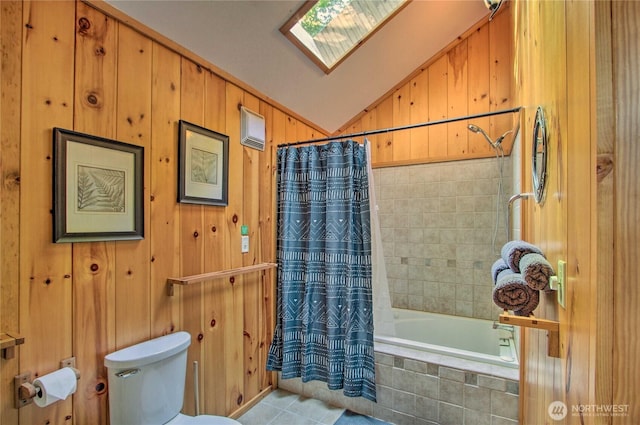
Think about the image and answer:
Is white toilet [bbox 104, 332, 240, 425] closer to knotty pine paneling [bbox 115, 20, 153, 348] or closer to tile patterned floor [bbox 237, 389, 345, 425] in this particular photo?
knotty pine paneling [bbox 115, 20, 153, 348]

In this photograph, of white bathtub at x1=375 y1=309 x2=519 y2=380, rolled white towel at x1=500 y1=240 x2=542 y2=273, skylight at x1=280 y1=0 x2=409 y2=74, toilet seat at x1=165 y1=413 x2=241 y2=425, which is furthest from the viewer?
skylight at x1=280 y1=0 x2=409 y2=74

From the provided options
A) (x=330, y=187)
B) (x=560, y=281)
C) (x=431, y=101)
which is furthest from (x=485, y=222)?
(x=560, y=281)

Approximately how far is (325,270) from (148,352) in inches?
45.8

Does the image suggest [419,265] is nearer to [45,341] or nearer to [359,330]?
[359,330]

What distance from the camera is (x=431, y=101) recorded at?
2949 mm

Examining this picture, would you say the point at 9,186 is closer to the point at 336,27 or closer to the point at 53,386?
the point at 53,386

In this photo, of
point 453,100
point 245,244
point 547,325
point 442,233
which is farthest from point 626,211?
point 453,100

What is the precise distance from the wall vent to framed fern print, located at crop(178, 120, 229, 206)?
17 centimetres

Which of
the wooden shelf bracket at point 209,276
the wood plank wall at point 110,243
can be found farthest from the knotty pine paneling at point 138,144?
the wooden shelf bracket at point 209,276

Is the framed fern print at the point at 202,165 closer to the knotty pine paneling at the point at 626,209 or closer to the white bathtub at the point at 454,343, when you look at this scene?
the white bathtub at the point at 454,343

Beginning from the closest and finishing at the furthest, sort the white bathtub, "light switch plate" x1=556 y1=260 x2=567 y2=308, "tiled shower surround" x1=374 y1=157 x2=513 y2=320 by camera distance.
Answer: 1. "light switch plate" x1=556 y1=260 x2=567 y2=308
2. the white bathtub
3. "tiled shower surround" x1=374 y1=157 x2=513 y2=320

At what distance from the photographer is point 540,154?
1.12 meters

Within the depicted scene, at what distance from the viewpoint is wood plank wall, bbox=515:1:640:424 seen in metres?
0.49

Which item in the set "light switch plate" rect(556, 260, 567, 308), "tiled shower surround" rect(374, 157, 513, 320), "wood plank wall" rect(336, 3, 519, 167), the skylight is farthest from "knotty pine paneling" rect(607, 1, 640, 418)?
"wood plank wall" rect(336, 3, 519, 167)
